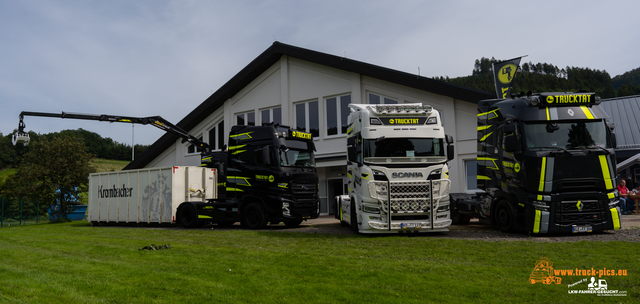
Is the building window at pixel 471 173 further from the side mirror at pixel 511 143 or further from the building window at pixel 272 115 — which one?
the building window at pixel 272 115

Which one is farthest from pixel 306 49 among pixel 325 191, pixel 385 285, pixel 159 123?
pixel 385 285

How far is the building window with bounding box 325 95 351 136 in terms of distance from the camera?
22109mm

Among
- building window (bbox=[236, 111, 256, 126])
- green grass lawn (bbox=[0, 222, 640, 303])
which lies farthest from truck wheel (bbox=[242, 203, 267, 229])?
building window (bbox=[236, 111, 256, 126])

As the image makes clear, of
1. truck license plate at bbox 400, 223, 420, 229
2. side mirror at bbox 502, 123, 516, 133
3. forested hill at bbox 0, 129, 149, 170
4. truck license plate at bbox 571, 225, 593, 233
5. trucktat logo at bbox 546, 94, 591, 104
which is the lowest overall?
truck license plate at bbox 571, 225, 593, 233

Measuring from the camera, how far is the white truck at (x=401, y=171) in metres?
11.2

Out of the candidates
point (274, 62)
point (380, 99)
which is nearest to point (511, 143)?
point (380, 99)

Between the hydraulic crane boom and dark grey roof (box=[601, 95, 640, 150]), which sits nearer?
the hydraulic crane boom

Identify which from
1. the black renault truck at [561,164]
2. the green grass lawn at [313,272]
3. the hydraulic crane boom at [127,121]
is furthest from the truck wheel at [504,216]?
the hydraulic crane boom at [127,121]

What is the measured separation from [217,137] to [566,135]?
2134 cm

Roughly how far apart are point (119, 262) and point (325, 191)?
16.0 m

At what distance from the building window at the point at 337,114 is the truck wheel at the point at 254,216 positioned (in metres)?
7.84

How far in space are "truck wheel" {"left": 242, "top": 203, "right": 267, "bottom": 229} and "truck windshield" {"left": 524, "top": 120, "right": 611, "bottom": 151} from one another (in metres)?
8.92

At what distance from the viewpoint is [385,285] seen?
572 centimetres

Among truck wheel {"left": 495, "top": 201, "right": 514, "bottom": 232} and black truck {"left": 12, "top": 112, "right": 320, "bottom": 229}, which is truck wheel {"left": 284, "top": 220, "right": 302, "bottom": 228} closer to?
black truck {"left": 12, "top": 112, "right": 320, "bottom": 229}
